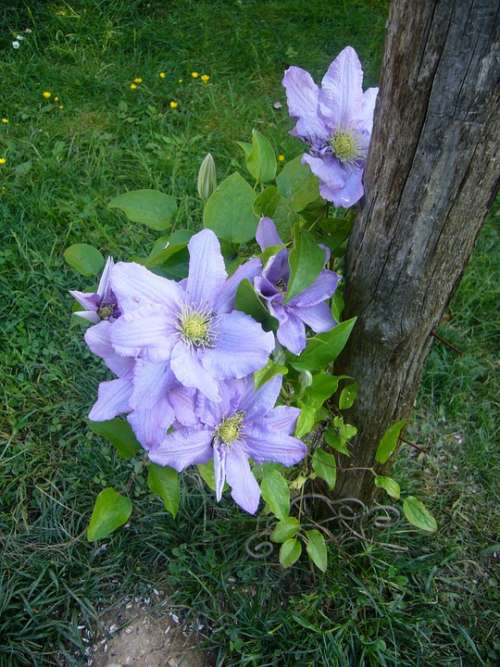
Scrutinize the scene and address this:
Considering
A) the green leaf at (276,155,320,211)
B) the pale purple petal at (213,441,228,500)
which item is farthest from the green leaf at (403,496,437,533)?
the green leaf at (276,155,320,211)

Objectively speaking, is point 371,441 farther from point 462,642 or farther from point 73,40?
point 73,40

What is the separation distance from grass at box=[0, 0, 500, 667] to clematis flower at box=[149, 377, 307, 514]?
2.25ft

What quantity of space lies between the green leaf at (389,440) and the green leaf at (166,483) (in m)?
0.45

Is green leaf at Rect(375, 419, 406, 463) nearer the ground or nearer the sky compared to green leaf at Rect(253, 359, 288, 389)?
nearer the ground

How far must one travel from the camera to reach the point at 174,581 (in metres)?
1.54

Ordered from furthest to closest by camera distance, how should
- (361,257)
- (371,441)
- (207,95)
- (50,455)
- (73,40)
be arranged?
(73,40) < (207,95) < (50,455) < (371,441) < (361,257)

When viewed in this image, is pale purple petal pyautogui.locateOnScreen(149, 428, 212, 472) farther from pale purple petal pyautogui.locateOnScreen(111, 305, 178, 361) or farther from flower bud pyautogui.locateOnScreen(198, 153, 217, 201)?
flower bud pyautogui.locateOnScreen(198, 153, 217, 201)

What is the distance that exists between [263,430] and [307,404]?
126 millimetres

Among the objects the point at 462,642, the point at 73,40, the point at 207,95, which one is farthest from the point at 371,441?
the point at 73,40

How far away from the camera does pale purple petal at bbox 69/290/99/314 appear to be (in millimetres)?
847

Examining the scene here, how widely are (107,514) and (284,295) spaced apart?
473 mm

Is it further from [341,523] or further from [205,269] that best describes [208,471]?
[341,523]

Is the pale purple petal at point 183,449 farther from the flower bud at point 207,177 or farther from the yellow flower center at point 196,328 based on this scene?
the flower bud at point 207,177

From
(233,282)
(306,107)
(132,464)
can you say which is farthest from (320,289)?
(132,464)
